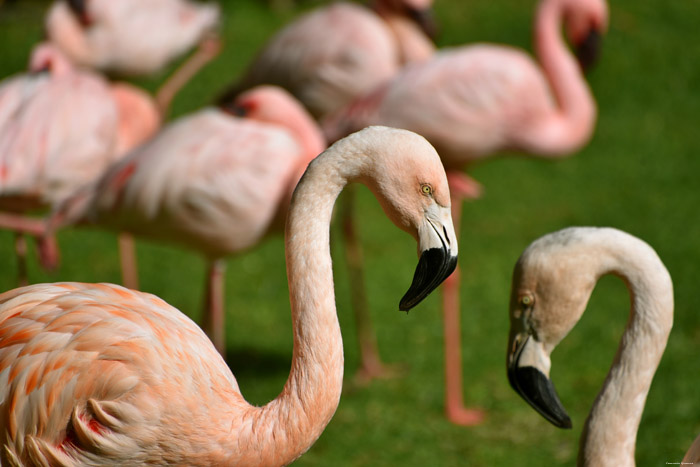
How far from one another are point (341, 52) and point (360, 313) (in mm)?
1634

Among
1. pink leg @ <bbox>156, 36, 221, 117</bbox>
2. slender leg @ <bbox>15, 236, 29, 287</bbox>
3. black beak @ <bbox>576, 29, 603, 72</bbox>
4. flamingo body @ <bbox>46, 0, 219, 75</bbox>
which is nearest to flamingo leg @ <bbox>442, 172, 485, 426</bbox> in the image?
black beak @ <bbox>576, 29, 603, 72</bbox>

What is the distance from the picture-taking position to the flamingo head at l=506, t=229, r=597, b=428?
2379 mm

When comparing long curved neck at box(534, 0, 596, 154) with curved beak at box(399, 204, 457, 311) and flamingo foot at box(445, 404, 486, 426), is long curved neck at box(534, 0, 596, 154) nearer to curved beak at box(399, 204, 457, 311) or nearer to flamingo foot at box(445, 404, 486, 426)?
flamingo foot at box(445, 404, 486, 426)

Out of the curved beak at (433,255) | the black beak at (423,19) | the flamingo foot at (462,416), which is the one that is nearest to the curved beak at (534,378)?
the curved beak at (433,255)

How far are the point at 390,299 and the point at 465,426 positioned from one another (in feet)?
5.05

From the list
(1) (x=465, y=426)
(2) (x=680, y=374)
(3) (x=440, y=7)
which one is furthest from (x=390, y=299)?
(3) (x=440, y=7)

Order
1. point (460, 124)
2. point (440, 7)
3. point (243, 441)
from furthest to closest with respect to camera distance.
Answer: point (440, 7), point (460, 124), point (243, 441)

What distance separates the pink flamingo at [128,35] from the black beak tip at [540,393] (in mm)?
4439

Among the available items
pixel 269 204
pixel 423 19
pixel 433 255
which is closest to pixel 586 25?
pixel 423 19

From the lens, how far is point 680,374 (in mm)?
4414

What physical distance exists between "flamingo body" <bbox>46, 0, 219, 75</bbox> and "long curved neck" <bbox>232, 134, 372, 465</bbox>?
4.89 m

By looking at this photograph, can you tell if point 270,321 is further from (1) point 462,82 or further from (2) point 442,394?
(1) point 462,82

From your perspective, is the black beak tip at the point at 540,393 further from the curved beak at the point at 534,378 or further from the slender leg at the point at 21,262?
the slender leg at the point at 21,262

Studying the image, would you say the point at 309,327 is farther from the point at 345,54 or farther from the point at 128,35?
the point at 128,35
